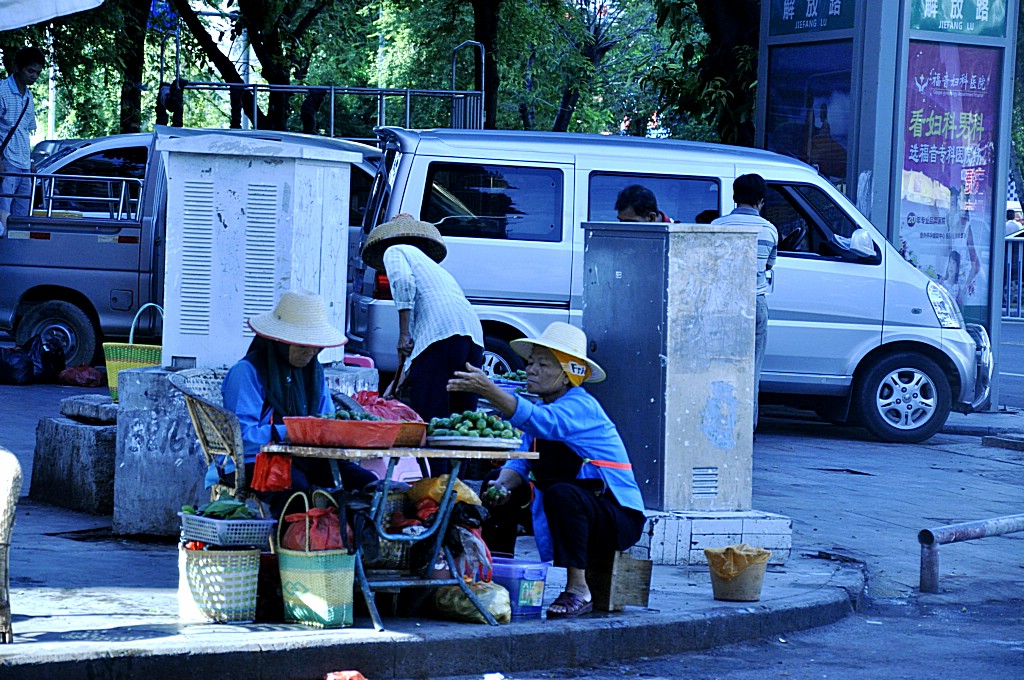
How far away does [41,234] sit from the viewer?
44.5 feet

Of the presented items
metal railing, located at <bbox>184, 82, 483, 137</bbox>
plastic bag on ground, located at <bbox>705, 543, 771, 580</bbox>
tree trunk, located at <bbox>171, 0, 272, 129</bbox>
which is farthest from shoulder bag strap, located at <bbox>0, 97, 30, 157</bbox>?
plastic bag on ground, located at <bbox>705, 543, 771, 580</bbox>

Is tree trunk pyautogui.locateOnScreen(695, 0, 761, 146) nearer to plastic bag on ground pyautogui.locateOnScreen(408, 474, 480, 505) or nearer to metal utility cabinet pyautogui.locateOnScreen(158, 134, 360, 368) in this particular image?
metal utility cabinet pyautogui.locateOnScreen(158, 134, 360, 368)

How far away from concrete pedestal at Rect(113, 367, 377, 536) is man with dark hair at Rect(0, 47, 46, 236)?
22.3 ft

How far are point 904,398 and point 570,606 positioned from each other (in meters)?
7.10

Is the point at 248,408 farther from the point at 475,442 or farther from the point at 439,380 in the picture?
the point at 439,380

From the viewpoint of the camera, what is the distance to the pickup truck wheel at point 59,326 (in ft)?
45.2

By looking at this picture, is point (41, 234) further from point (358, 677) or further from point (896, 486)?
point (358, 677)

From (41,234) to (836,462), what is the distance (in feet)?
24.6

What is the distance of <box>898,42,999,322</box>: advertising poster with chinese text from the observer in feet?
44.4

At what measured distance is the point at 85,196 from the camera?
14.0m

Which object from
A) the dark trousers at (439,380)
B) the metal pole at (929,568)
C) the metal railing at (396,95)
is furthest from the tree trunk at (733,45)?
the metal pole at (929,568)

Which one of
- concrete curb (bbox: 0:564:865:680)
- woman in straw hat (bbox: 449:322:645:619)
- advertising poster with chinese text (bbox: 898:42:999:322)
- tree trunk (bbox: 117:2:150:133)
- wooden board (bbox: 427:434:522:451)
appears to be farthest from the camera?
tree trunk (bbox: 117:2:150:133)

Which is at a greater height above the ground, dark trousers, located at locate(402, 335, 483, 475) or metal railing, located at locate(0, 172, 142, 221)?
metal railing, located at locate(0, 172, 142, 221)

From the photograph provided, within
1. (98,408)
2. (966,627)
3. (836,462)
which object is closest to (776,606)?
(966,627)
